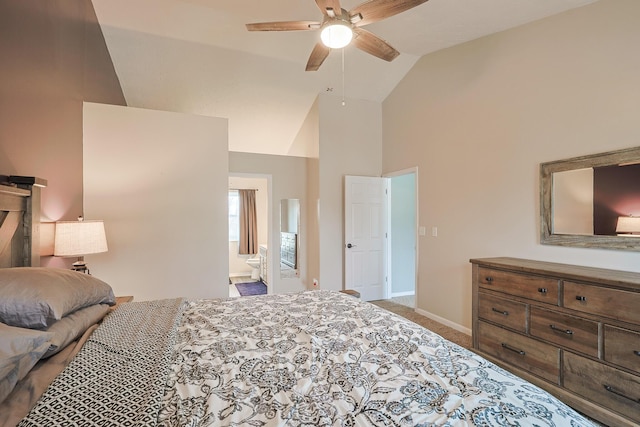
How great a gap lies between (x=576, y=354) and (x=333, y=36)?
2.65 meters

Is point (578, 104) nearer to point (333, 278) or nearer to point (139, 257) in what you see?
point (333, 278)

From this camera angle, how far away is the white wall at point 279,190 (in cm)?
464

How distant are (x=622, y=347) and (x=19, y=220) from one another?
11.7ft

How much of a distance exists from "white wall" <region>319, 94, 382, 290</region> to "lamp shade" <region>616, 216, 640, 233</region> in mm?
2885

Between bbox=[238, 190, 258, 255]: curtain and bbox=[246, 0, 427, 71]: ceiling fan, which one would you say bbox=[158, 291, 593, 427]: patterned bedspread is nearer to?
bbox=[246, 0, 427, 71]: ceiling fan

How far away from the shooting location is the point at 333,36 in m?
2.00

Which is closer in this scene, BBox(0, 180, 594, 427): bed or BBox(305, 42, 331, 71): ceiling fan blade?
BBox(0, 180, 594, 427): bed

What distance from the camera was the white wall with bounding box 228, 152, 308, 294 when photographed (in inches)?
183

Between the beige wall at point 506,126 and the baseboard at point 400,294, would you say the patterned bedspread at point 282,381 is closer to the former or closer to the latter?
the beige wall at point 506,126

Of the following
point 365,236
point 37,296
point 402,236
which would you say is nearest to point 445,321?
point 365,236

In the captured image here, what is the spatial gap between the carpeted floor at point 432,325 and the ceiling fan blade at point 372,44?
9.12ft

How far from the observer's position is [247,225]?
21.6 ft

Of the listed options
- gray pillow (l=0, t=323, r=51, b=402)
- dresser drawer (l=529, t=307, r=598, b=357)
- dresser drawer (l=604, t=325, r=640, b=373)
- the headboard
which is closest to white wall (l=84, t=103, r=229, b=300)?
the headboard

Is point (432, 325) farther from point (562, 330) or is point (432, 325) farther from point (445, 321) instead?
point (562, 330)
